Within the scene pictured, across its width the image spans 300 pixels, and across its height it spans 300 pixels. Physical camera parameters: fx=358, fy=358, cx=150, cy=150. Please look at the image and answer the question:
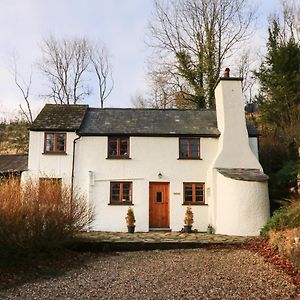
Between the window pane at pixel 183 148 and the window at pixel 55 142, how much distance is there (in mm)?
6163

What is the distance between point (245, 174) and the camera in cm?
1689

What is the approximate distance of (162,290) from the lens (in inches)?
312

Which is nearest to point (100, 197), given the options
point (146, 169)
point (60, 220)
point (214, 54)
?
point (146, 169)

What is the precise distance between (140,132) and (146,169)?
6.59 ft

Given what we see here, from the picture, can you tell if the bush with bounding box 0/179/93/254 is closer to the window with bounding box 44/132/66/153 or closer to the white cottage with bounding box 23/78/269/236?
the white cottage with bounding box 23/78/269/236

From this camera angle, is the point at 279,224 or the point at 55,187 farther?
the point at 279,224

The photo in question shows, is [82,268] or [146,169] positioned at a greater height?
[146,169]

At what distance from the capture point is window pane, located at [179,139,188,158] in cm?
1903

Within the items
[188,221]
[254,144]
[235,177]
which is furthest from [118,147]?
[254,144]

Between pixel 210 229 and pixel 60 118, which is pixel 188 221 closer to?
pixel 210 229

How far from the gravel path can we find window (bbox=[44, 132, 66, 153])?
27.8 feet

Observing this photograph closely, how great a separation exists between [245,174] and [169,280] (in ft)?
30.4

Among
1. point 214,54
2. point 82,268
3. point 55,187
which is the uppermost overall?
point 214,54

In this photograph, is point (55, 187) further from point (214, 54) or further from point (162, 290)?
point (214, 54)
